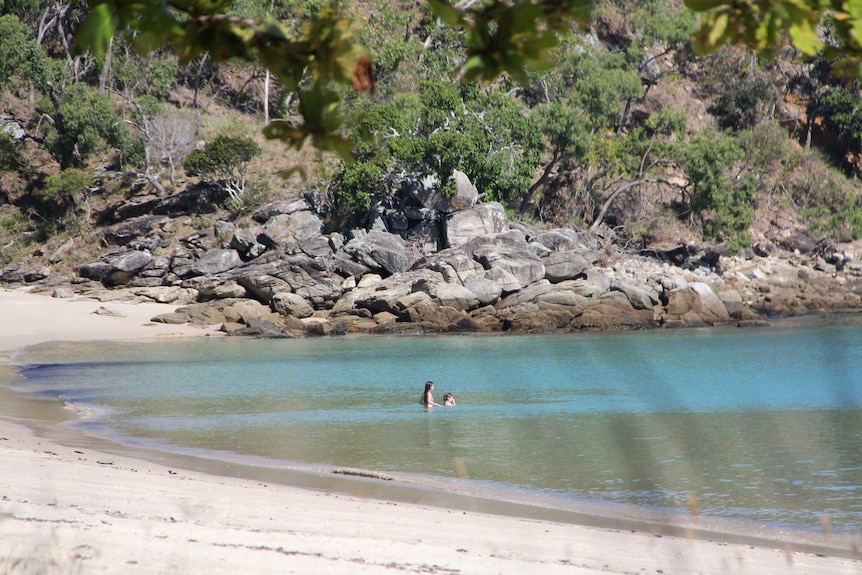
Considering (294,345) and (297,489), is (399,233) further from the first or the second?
(297,489)

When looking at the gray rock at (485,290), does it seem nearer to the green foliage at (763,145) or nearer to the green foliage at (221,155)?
the green foliage at (221,155)

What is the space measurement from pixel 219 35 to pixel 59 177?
134 ft

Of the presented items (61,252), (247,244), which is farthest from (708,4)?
(61,252)

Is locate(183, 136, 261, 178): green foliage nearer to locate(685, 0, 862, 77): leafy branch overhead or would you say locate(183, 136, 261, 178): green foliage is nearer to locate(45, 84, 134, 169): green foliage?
locate(45, 84, 134, 169): green foliage

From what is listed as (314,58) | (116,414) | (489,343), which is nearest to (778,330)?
(489,343)

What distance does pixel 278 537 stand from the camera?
557cm

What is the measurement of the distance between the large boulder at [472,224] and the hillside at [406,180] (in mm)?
104

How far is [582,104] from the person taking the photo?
40.4 meters

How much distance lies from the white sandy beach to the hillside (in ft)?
73.3

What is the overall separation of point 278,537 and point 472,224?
30268mm

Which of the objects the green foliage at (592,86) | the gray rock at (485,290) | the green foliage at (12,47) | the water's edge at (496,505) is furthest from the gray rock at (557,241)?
the green foliage at (12,47)

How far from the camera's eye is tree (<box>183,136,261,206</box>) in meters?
38.3

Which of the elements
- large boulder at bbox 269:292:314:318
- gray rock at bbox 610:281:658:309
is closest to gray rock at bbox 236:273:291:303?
large boulder at bbox 269:292:314:318

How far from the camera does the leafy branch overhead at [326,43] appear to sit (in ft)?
7.29
